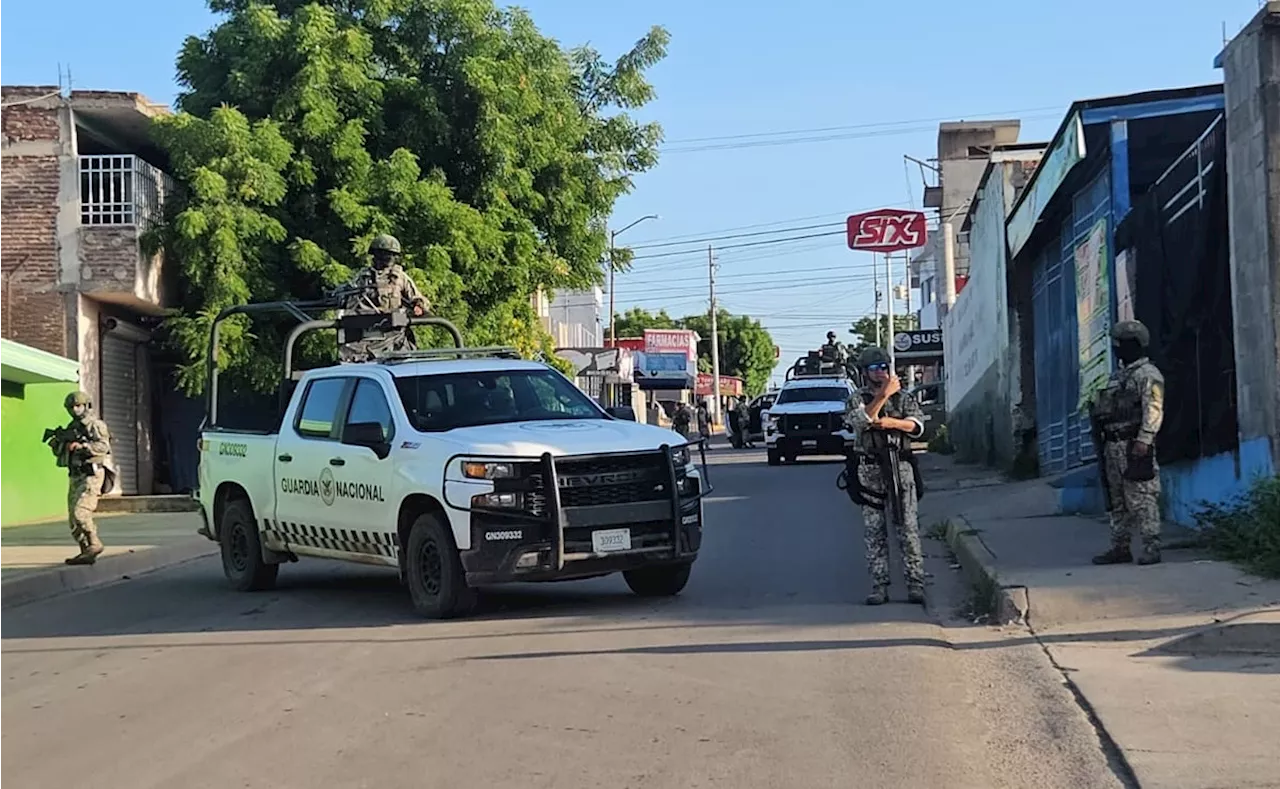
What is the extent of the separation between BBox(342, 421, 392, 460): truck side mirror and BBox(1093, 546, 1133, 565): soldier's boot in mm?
5055

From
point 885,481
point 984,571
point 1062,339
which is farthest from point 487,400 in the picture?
point 1062,339

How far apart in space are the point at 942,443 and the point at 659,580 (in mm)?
25968

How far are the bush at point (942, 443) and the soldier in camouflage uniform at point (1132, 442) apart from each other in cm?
2331

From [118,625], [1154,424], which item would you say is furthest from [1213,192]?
[118,625]

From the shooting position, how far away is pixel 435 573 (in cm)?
1004

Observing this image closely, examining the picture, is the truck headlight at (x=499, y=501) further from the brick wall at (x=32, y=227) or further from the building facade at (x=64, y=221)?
the brick wall at (x=32, y=227)

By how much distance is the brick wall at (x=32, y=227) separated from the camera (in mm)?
22609

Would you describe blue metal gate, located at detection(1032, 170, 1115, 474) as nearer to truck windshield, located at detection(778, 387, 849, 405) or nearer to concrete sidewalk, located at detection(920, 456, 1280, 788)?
concrete sidewalk, located at detection(920, 456, 1280, 788)

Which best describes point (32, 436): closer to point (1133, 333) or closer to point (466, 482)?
point (466, 482)

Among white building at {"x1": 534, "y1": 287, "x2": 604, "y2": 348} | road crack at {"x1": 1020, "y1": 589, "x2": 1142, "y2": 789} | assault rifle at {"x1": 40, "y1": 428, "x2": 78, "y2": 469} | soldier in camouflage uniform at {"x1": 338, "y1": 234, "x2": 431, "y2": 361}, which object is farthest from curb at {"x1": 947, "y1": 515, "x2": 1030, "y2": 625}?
white building at {"x1": 534, "y1": 287, "x2": 604, "y2": 348}

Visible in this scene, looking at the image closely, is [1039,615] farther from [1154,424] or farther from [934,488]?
[934,488]

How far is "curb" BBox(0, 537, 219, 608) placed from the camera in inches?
516

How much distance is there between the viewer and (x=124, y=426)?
25031 mm

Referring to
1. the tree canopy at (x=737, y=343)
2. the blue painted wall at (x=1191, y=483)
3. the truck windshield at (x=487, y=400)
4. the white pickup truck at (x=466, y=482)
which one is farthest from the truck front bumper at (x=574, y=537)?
the tree canopy at (x=737, y=343)
